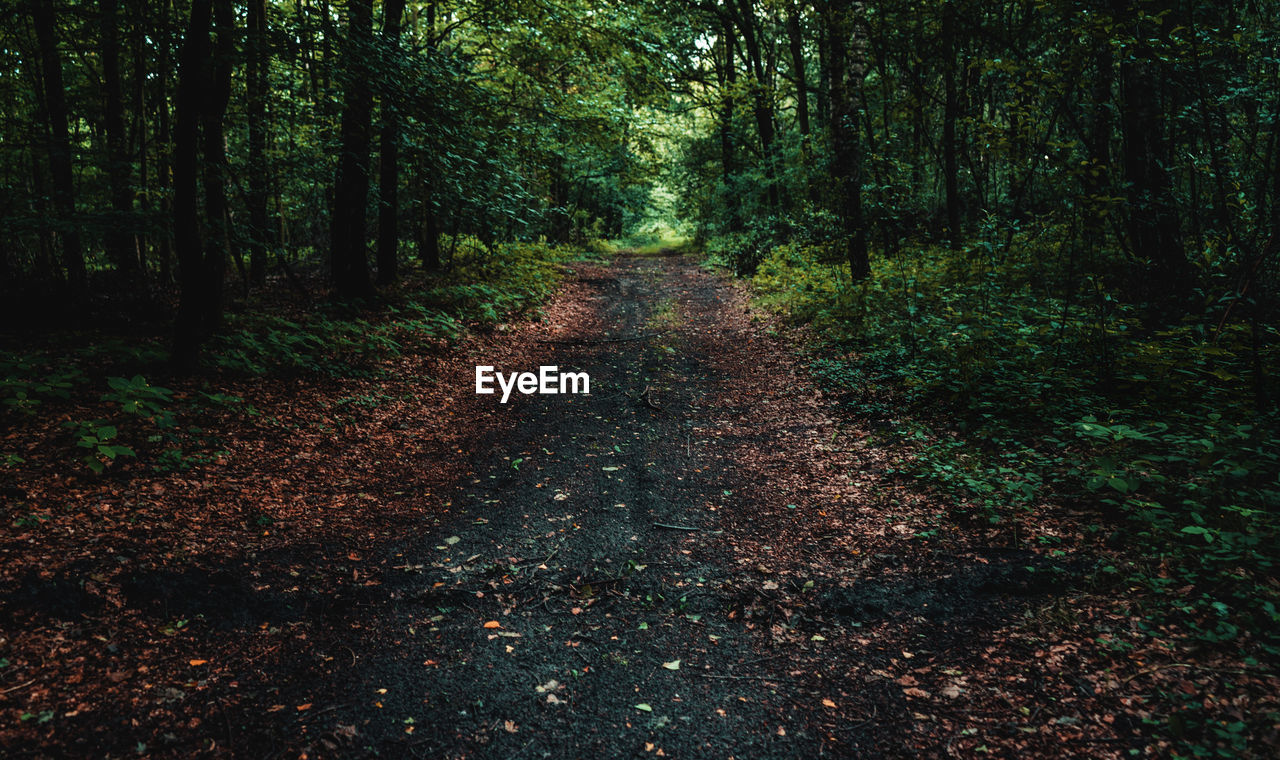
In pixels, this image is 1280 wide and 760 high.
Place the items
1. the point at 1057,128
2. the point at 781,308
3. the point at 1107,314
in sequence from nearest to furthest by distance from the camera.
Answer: the point at 1107,314
the point at 781,308
the point at 1057,128

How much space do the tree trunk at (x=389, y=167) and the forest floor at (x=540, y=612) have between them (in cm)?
426

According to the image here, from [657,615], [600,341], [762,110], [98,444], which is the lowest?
[657,615]

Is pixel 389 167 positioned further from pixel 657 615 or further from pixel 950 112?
pixel 950 112

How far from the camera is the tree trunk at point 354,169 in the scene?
290 inches

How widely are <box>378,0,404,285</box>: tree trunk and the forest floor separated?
168 inches

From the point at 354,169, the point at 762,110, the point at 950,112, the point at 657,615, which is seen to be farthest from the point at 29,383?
the point at 762,110

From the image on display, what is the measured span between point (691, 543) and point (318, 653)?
8.69 feet

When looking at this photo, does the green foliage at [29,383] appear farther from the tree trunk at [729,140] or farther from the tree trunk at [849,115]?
the tree trunk at [729,140]

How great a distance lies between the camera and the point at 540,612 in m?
3.89

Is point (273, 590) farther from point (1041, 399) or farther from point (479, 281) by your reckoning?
point (479, 281)

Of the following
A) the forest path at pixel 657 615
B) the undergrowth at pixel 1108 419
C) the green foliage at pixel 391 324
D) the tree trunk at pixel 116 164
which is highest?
the tree trunk at pixel 116 164

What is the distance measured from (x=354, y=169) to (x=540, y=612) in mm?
8673

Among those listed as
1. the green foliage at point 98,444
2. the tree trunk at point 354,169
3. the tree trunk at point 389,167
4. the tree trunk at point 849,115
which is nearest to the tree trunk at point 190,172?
the tree trunk at point 354,169

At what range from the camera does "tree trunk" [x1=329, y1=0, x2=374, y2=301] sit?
24.2ft
